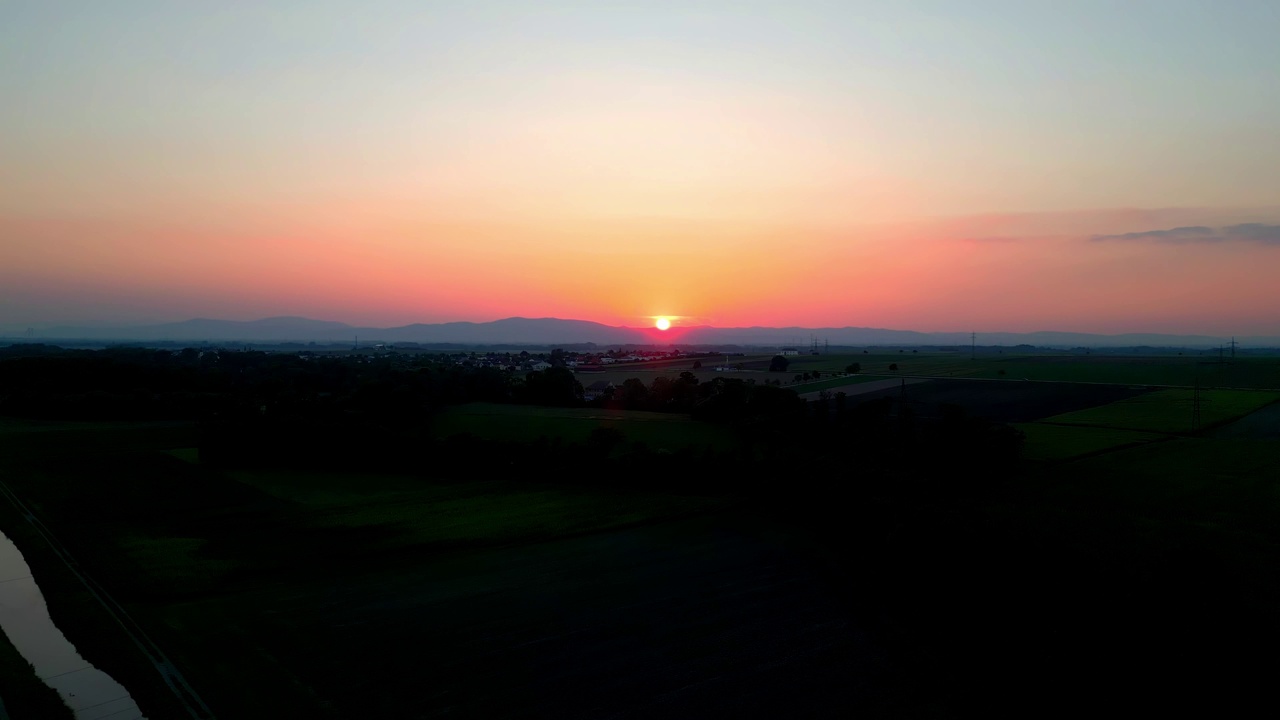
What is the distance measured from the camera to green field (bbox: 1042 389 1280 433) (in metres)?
43.2

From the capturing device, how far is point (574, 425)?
53188 mm

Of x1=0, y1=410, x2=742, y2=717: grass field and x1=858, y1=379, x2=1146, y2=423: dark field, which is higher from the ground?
x1=858, y1=379, x2=1146, y2=423: dark field

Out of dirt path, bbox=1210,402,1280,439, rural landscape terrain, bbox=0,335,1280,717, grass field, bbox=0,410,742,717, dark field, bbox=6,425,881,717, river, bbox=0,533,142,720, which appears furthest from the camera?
dirt path, bbox=1210,402,1280,439

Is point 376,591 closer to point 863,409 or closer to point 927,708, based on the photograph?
point 927,708

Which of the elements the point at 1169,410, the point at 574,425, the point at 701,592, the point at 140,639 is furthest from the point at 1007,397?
the point at 140,639

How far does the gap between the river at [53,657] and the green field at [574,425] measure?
2352 centimetres

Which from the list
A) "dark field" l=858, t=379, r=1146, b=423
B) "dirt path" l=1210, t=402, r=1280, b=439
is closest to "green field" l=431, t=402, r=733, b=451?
"dark field" l=858, t=379, r=1146, b=423

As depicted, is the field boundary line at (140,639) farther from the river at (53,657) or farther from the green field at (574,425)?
the green field at (574,425)

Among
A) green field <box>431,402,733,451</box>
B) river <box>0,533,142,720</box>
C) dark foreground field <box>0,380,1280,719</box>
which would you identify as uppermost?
green field <box>431,402,733,451</box>

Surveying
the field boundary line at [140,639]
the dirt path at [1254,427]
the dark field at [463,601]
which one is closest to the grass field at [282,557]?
the dark field at [463,601]

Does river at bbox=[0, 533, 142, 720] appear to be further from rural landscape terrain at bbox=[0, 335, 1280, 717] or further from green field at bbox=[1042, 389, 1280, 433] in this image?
green field at bbox=[1042, 389, 1280, 433]

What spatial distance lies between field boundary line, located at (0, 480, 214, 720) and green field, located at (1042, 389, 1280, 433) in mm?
48023

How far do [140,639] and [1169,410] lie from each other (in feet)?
191

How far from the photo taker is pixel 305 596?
20.0 meters
